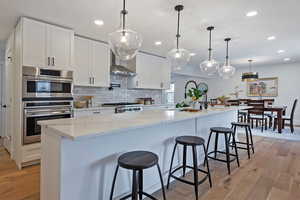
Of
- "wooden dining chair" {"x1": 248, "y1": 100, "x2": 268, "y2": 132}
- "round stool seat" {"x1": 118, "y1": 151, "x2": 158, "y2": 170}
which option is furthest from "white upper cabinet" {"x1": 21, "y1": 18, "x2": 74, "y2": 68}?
"wooden dining chair" {"x1": 248, "y1": 100, "x2": 268, "y2": 132}

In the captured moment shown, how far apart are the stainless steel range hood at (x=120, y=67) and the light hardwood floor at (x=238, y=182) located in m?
2.71

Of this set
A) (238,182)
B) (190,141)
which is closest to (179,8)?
(190,141)

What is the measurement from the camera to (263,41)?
4.26 metres

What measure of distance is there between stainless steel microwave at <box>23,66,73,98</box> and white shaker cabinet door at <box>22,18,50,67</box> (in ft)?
0.39

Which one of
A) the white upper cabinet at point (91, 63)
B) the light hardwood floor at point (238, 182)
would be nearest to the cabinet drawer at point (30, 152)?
the light hardwood floor at point (238, 182)

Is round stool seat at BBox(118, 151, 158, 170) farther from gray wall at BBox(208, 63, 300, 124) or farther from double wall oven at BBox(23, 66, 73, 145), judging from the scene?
gray wall at BBox(208, 63, 300, 124)

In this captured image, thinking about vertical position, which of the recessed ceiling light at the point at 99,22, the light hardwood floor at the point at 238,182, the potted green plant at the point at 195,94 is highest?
the recessed ceiling light at the point at 99,22

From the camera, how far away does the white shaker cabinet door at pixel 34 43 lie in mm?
2816

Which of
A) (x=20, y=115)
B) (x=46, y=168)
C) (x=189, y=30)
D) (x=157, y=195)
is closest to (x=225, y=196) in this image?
(x=157, y=195)

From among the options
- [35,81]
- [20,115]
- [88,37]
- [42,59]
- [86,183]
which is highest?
[88,37]

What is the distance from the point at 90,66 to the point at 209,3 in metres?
2.77

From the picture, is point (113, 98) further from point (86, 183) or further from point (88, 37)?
point (86, 183)

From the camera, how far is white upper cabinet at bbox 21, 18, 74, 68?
2.84 metres

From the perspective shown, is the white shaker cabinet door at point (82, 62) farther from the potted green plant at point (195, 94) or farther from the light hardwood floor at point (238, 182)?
the potted green plant at point (195, 94)
